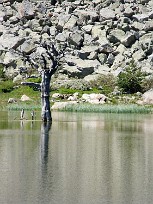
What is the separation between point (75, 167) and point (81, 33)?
288ft

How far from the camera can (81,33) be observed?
360 ft

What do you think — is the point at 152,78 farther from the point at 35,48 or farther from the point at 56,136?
the point at 56,136

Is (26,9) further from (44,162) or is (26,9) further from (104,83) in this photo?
(44,162)

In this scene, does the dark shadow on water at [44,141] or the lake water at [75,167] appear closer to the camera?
the lake water at [75,167]

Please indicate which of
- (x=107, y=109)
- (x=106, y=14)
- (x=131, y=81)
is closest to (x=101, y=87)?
(x=131, y=81)

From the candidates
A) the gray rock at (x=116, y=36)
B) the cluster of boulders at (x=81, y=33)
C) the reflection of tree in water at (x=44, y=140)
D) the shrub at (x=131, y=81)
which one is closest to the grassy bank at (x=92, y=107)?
the shrub at (x=131, y=81)

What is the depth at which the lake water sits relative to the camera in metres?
18.3

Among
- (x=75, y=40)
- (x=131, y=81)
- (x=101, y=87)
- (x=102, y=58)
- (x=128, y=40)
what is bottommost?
(x=101, y=87)

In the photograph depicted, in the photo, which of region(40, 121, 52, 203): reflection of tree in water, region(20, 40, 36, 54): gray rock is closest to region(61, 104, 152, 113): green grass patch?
region(40, 121, 52, 203): reflection of tree in water

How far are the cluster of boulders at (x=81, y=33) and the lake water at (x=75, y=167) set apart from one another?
55143mm

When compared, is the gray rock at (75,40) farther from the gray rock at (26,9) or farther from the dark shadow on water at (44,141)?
the dark shadow on water at (44,141)

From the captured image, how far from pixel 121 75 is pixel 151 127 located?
40.0 metres

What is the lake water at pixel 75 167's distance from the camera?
60.1 ft

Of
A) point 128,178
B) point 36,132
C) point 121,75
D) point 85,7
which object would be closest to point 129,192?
point 128,178
